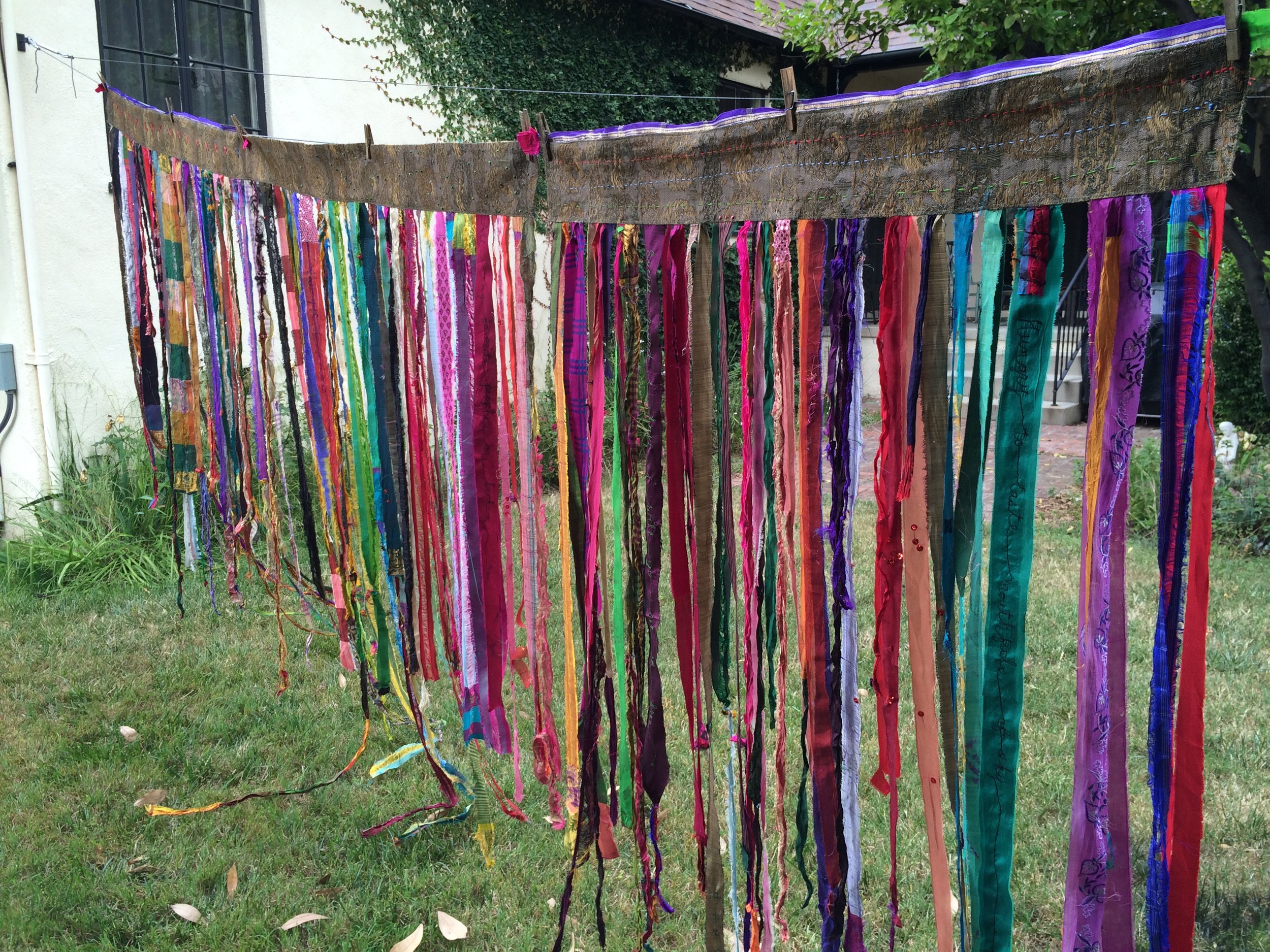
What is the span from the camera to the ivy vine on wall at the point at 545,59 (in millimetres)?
6938

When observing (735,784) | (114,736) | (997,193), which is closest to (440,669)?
(114,736)

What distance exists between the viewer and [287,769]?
3207 mm

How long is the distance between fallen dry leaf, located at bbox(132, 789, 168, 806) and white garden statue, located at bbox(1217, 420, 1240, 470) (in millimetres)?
5740

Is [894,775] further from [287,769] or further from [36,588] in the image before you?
[36,588]

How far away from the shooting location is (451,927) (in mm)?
2457

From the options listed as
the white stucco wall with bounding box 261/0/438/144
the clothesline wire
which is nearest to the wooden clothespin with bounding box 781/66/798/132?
the clothesline wire

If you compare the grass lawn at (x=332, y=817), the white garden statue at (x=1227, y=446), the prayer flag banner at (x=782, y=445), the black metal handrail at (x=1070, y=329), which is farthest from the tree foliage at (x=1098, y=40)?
the black metal handrail at (x=1070, y=329)

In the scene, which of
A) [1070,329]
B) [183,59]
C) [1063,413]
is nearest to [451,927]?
[183,59]

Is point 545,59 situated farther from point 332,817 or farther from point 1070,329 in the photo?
point 332,817

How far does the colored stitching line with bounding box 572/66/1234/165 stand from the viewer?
1.04 m

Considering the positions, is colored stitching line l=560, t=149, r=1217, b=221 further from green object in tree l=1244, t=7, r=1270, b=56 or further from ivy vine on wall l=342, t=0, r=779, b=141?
ivy vine on wall l=342, t=0, r=779, b=141

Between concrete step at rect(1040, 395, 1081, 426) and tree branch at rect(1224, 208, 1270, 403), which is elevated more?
tree branch at rect(1224, 208, 1270, 403)

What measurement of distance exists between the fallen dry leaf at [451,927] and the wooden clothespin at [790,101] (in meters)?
2.02

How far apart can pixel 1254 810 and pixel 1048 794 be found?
0.55 meters
